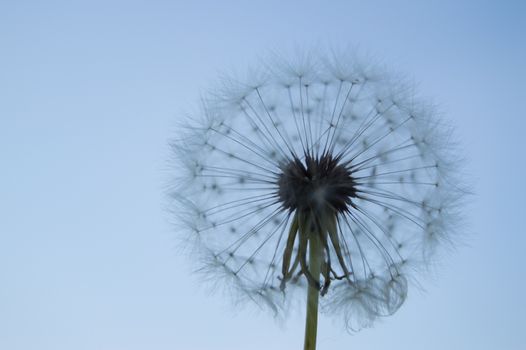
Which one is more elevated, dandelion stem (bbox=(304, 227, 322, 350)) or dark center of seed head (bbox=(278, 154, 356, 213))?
dark center of seed head (bbox=(278, 154, 356, 213))

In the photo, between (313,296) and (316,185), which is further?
(316,185)

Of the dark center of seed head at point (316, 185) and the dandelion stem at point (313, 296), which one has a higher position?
the dark center of seed head at point (316, 185)

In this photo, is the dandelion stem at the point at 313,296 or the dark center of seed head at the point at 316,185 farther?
the dark center of seed head at the point at 316,185

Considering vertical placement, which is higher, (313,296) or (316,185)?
(316,185)

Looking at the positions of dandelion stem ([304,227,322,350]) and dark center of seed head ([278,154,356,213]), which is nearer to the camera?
dandelion stem ([304,227,322,350])

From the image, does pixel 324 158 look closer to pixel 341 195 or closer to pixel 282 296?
pixel 341 195
